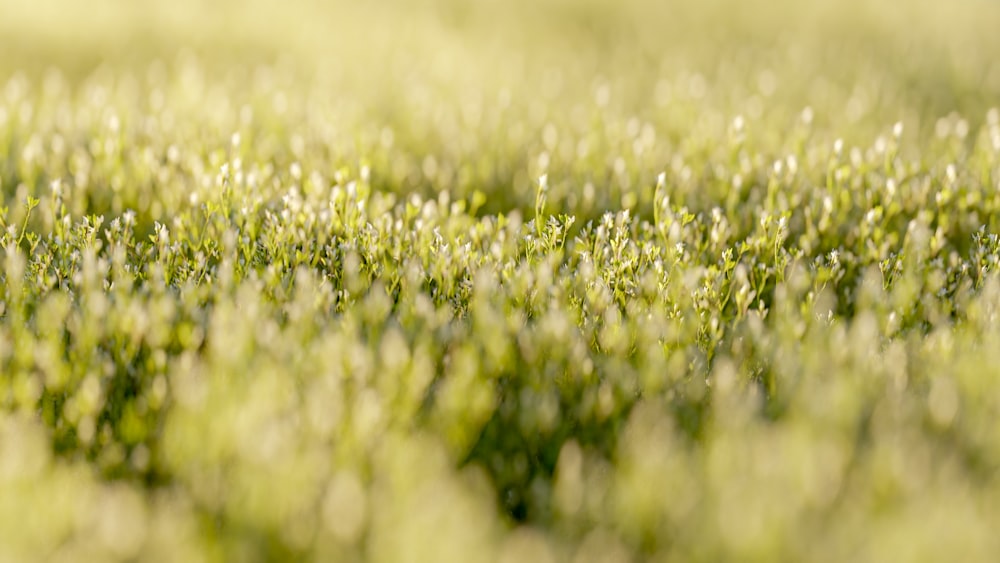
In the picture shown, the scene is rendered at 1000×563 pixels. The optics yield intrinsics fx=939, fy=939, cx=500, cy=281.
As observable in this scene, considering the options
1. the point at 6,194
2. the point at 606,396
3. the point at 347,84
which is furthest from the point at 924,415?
the point at 347,84

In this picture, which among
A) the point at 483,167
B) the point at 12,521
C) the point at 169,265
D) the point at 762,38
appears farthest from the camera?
the point at 762,38

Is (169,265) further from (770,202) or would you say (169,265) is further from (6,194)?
(770,202)

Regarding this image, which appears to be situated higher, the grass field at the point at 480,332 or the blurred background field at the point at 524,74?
the blurred background field at the point at 524,74

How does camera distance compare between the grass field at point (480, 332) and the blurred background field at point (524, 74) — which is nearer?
the grass field at point (480, 332)

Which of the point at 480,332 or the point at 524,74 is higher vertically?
the point at 524,74

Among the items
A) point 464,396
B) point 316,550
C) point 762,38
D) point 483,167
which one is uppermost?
point 762,38

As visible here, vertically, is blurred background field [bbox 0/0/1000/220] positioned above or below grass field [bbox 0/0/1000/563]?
above

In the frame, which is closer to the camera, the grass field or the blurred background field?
the grass field

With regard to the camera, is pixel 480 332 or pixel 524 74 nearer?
pixel 480 332
